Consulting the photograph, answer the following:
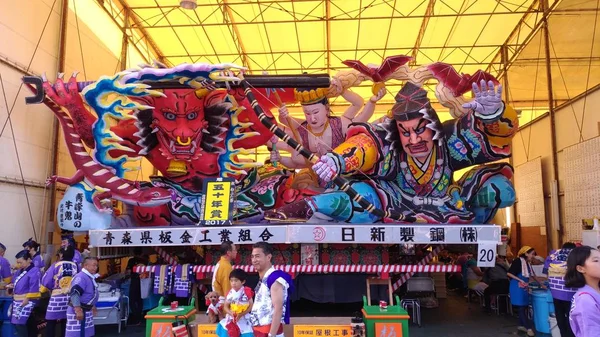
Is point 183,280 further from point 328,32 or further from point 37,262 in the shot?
point 328,32

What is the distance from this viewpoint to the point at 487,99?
8.85 m

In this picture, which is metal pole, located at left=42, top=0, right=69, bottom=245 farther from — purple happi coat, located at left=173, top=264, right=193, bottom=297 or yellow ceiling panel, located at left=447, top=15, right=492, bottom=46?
yellow ceiling panel, located at left=447, top=15, right=492, bottom=46

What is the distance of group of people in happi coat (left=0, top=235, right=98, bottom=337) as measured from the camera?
6.13 metres

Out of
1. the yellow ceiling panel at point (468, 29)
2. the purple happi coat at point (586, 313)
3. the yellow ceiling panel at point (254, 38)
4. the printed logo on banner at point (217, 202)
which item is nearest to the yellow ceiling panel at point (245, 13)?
the yellow ceiling panel at point (254, 38)

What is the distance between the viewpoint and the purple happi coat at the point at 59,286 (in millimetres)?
6402

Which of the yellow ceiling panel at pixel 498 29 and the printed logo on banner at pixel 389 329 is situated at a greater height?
the yellow ceiling panel at pixel 498 29

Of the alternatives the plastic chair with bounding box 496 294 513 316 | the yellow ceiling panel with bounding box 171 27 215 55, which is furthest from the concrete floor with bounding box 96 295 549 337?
the yellow ceiling panel with bounding box 171 27 215 55

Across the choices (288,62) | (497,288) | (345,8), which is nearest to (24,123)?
(345,8)

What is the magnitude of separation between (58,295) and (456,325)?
22.0 feet

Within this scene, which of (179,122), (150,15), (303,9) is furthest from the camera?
(150,15)

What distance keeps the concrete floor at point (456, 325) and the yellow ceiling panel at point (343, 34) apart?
1044 centimetres

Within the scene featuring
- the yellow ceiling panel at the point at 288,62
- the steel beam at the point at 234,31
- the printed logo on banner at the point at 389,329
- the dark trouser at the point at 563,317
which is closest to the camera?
the dark trouser at the point at 563,317

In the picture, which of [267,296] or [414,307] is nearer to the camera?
[267,296]

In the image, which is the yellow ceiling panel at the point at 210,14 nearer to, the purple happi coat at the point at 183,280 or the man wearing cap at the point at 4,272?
the purple happi coat at the point at 183,280
